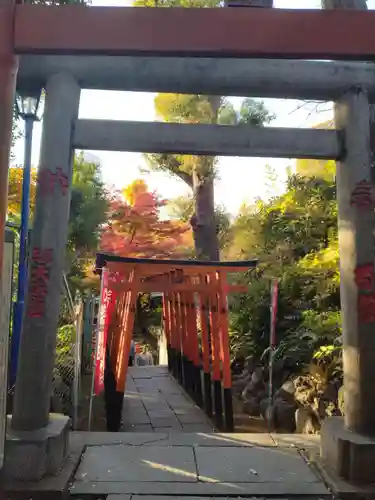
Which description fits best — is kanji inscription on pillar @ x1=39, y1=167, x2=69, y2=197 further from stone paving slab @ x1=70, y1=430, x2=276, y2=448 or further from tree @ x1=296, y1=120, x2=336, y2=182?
tree @ x1=296, y1=120, x2=336, y2=182

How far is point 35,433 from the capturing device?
445cm

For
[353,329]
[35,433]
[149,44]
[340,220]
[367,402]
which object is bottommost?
[35,433]

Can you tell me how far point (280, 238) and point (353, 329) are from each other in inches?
312

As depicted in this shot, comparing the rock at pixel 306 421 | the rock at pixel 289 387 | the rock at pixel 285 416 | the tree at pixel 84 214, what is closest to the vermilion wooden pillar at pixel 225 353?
the rock at pixel 306 421

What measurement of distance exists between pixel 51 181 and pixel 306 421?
655 centimetres

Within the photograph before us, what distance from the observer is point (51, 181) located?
15.4 feet

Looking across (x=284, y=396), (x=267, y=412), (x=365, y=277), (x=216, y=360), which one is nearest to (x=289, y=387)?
(x=284, y=396)

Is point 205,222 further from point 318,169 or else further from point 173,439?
point 173,439

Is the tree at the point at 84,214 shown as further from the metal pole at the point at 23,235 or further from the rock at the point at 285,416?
the rock at the point at 285,416

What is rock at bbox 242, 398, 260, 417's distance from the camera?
10.8 m

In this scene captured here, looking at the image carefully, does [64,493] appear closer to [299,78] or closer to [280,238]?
[299,78]

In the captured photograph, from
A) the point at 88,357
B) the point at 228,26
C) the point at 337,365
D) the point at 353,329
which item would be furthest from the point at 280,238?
the point at 228,26

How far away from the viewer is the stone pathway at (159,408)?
28.7 feet

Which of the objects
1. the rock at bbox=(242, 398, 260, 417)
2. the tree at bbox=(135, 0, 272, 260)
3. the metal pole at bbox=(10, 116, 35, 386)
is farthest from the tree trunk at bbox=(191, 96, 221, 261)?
the metal pole at bbox=(10, 116, 35, 386)
